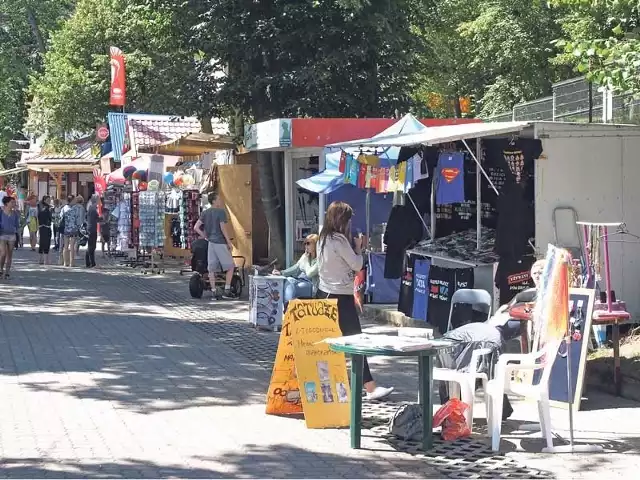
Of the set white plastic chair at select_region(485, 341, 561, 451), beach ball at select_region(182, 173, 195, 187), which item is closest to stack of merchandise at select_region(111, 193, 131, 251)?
beach ball at select_region(182, 173, 195, 187)

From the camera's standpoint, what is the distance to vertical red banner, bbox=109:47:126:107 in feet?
115

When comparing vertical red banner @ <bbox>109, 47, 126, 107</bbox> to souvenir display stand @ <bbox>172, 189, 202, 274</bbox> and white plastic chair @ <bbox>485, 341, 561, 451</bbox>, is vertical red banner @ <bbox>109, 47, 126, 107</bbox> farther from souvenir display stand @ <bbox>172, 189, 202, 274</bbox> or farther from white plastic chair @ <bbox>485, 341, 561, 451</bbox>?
white plastic chair @ <bbox>485, 341, 561, 451</bbox>

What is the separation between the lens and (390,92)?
2200cm

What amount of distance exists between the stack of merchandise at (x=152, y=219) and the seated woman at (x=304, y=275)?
1021cm

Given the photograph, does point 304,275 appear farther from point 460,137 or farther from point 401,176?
point 460,137

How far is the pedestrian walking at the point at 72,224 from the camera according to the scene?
25.0m

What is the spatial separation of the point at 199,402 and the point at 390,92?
45.6 feet

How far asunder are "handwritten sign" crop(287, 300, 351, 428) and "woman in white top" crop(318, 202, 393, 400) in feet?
1.44

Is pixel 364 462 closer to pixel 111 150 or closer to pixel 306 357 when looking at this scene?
pixel 306 357

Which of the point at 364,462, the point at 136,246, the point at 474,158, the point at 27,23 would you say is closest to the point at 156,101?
the point at 136,246

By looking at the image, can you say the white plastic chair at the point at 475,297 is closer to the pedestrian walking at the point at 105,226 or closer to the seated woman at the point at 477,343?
the seated woman at the point at 477,343

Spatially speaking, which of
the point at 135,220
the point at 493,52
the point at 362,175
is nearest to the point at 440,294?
the point at 362,175

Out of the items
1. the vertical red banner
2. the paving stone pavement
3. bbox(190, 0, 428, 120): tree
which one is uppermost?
the vertical red banner

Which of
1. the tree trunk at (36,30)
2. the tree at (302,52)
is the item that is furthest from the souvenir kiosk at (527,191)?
the tree trunk at (36,30)
